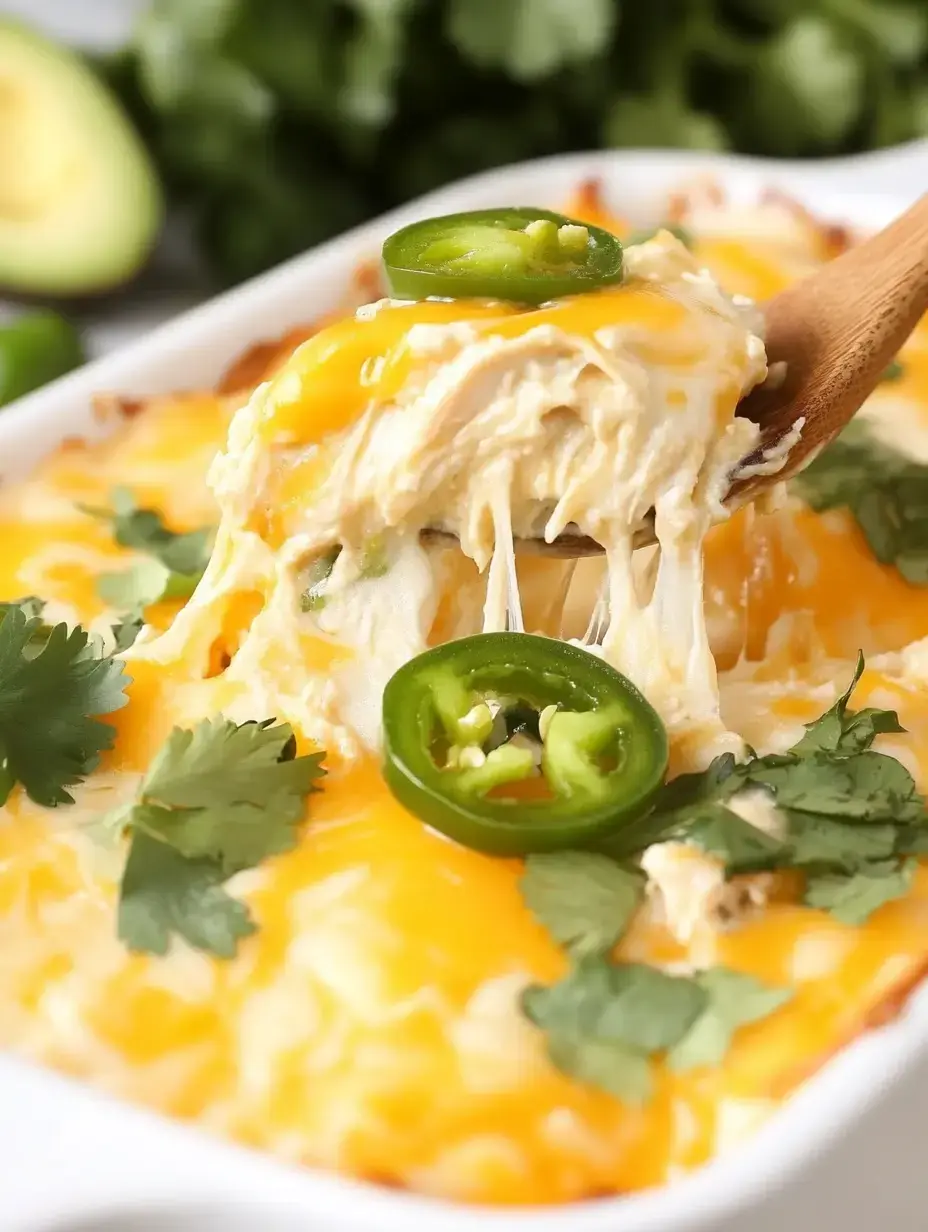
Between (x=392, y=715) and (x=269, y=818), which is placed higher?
(x=392, y=715)

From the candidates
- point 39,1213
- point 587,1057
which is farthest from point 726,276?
point 39,1213

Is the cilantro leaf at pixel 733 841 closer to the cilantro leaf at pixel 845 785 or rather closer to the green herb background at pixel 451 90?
the cilantro leaf at pixel 845 785

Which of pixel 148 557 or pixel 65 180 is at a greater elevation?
pixel 148 557

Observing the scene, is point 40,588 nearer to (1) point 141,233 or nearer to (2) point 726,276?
(2) point 726,276

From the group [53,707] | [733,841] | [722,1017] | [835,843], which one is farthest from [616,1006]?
[53,707]

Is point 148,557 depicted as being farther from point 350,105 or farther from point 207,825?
point 350,105

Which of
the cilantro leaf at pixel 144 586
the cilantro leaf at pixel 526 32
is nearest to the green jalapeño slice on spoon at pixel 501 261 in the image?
the cilantro leaf at pixel 144 586
